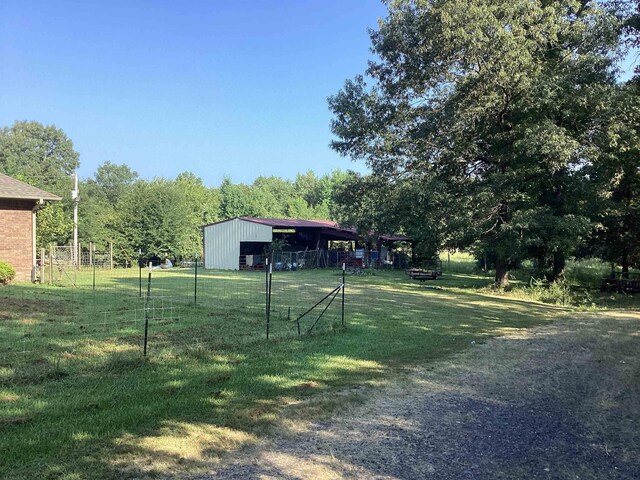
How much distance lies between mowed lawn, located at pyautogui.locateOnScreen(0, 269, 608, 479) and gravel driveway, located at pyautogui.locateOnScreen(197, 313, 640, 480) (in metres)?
0.41

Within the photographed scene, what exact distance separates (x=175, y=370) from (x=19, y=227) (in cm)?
1762

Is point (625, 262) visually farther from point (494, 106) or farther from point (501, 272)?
point (494, 106)

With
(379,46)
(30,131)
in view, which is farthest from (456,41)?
(30,131)

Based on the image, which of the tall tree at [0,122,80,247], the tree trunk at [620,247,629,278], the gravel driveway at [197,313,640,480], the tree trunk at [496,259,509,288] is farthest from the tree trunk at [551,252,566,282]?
the tall tree at [0,122,80,247]

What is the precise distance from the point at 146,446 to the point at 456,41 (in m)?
16.7

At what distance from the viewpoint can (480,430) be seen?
Answer: 4.75 meters

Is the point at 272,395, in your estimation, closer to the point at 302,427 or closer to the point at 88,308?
the point at 302,427

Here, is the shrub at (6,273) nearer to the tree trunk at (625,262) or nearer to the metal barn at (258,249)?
the metal barn at (258,249)

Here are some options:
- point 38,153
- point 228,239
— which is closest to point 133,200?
point 228,239

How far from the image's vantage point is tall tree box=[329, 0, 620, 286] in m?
16.9

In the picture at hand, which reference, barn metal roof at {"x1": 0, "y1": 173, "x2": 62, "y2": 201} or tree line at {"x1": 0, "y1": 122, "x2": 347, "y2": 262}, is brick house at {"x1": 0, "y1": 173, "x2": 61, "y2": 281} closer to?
barn metal roof at {"x1": 0, "y1": 173, "x2": 62, "y2": 201}

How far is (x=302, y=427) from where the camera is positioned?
4.62 meters

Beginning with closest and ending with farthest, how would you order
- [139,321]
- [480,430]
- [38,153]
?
[480,430], [139,321], [38,153]

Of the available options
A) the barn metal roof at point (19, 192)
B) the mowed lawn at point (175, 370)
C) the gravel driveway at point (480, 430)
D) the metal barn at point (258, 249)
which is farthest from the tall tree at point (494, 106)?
the metal barn at point (258, 249)
